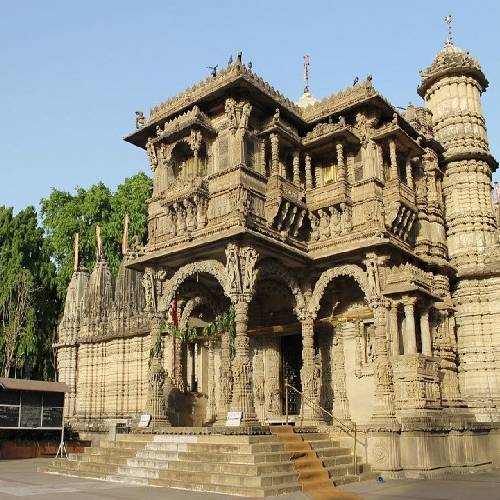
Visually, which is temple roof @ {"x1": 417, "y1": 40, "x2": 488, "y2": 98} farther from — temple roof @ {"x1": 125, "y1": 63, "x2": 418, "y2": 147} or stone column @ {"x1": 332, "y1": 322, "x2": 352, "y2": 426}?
stone column @ {"x1": 332, "y1": 322, "x2": 352, "y2": 426}

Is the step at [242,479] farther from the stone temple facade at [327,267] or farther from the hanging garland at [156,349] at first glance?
the hanging garland at [156,349]

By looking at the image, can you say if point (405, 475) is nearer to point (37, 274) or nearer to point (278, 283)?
point (278, 283)

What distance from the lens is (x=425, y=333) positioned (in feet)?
62.8

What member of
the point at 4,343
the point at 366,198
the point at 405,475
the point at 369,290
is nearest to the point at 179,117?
the point at 366,198

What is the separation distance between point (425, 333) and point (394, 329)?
156 cm

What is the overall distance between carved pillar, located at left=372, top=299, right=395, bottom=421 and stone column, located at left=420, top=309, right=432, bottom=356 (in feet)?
5.61

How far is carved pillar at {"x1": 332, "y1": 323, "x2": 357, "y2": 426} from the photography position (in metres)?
19.9

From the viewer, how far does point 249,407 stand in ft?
54.1

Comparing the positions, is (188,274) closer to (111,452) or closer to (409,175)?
(111,452)

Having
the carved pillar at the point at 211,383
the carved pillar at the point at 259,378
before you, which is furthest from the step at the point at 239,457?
the carved pillar at the point at 211,383

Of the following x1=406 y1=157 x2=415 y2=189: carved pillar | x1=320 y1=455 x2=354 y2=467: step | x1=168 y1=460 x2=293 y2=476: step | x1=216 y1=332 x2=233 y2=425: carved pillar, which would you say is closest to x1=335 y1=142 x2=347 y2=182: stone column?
x1=406 y1=157 x2=415 y2=189: carved pillar

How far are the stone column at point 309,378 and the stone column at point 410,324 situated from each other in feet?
9.92

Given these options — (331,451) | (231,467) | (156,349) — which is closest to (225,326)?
(156,349)

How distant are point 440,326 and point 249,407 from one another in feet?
25.9
